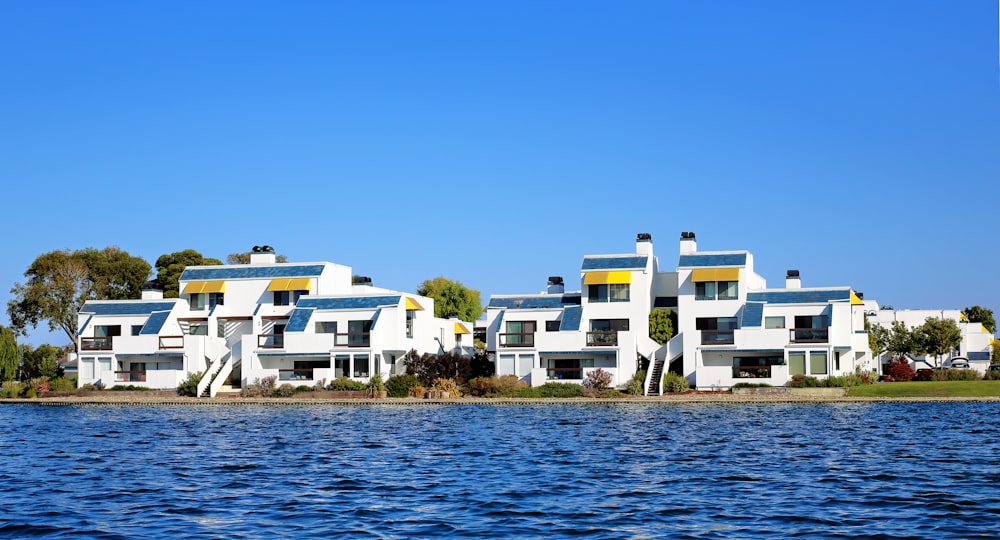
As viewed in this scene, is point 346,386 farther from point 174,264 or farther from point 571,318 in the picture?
point 174,264

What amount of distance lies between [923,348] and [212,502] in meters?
74.7

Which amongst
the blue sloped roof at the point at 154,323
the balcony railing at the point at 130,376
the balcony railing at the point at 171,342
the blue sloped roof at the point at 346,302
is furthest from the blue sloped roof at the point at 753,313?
the balcony railing at the point at 130,376

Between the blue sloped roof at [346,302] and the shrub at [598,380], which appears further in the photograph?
the blue sloped roof at [346,302]

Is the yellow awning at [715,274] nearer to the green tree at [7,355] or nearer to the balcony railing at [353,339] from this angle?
the balcony railing at [353,339]

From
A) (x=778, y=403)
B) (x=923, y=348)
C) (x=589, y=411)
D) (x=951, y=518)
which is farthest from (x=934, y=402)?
(x=951, y=518)

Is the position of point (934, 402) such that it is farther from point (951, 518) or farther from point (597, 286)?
point (951, 518)

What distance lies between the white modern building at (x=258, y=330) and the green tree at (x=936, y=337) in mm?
37792

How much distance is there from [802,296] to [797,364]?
511 centimetres

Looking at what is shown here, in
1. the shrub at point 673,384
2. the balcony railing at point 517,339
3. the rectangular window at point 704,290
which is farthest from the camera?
the balcony railing at point 517,339

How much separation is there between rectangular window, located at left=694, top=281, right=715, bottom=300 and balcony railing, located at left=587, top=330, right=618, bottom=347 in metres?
5.81

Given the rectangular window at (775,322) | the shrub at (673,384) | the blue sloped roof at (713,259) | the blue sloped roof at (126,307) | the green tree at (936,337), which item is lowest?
the shrub at (673,384)

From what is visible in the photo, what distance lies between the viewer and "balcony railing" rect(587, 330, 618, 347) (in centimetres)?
6862

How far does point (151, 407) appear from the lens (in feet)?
211

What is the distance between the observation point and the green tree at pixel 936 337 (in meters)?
87.4
